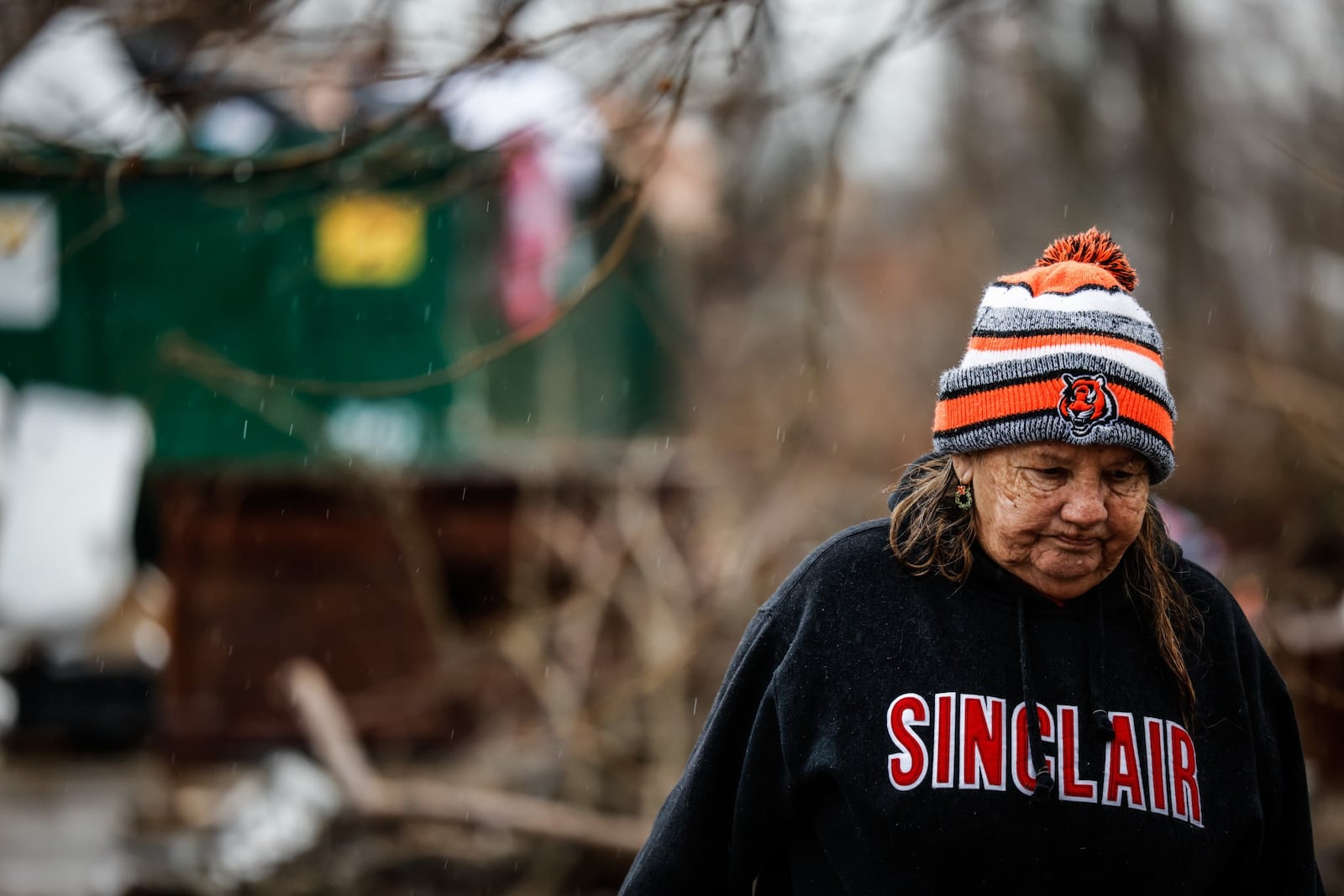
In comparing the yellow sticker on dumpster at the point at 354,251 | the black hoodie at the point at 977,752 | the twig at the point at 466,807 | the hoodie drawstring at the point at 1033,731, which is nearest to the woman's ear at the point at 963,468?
the black hoodie at the point at 977,752

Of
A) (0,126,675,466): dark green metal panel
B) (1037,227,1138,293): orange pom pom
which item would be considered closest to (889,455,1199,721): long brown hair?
(1037,227,1138,293): orange pom pom

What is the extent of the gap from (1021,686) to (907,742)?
0.20 m

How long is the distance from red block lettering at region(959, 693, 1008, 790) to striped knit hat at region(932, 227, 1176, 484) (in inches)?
15.5

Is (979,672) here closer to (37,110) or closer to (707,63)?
(707,63)

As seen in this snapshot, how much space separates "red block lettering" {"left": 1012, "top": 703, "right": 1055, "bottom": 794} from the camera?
1893 millimetres

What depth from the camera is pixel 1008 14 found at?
145 inches

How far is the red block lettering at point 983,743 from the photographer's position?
6.21 ft

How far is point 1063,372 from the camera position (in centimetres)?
189

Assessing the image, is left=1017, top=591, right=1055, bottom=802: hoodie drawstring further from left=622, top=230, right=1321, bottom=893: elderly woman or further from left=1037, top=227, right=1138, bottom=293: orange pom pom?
left=1037, top=227, right=1138, bottom=293: orange pom pom

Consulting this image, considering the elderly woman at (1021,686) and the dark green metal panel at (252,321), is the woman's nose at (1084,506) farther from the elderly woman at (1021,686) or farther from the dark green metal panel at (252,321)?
the dark green metal panel at (252,321)

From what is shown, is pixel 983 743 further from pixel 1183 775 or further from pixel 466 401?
pixel 466 401

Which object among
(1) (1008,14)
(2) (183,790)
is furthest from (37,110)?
(2) (183,790)

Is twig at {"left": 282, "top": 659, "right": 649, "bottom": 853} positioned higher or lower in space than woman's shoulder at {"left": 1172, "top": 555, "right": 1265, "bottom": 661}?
lower

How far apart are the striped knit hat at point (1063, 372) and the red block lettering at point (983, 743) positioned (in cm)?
39
